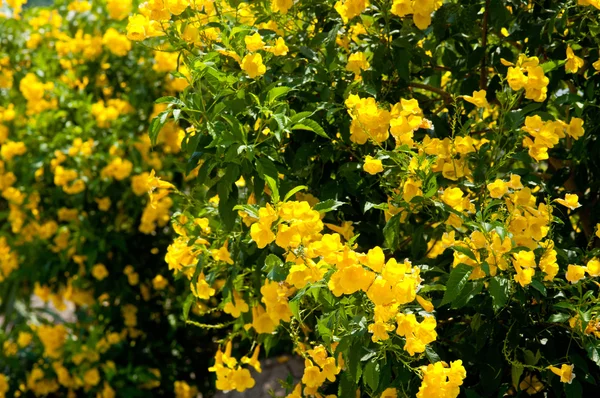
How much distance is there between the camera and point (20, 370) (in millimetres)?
4094

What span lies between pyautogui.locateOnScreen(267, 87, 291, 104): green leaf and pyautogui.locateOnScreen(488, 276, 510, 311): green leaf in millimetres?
579

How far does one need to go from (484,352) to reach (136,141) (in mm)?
2271

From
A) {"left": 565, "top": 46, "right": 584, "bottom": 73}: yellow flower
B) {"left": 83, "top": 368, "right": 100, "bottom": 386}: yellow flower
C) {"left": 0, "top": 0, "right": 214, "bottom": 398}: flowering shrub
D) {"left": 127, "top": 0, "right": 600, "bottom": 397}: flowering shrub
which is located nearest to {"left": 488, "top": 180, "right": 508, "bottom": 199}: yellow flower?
{"left": 127, "top": 0, "right": 600, "bottom": 397}: flowering shrub

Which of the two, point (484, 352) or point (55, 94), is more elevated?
point (484, 352)

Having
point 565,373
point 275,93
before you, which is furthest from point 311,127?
point 565,373

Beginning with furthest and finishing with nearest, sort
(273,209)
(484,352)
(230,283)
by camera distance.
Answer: (230,283) → (484,352) → (273,209)

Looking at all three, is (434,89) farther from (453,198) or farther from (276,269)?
(276,269)

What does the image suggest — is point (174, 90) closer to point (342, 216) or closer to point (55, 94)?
point (55, 94)

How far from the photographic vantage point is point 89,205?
382 cm

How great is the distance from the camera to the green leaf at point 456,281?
5.30ft

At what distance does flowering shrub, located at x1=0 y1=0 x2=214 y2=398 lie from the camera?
147 inches

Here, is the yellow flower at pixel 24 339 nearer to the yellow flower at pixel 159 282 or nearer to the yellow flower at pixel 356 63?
the yellow flower at pixel 159 282

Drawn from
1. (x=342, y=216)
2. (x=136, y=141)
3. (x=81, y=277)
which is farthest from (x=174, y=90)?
(x=342, y=216)

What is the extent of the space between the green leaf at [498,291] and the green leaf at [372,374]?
25 centimetres
